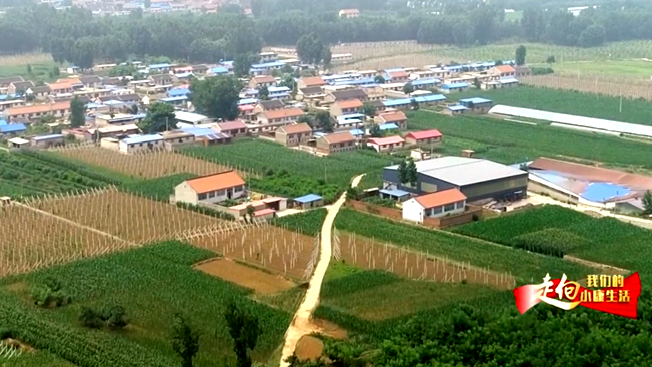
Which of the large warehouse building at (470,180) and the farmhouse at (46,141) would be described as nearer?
the large warehouse building at (470,180)

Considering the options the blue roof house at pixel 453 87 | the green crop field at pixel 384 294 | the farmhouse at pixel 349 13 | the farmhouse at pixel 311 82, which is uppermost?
the farmhouse at pixel 349 13

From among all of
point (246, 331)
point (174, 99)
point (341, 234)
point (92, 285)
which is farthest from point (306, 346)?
point (174, 99)

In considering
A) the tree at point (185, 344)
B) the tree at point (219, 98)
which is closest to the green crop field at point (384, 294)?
the tree at point (185, 344)

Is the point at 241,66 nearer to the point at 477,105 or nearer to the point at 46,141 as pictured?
the point at 477,105

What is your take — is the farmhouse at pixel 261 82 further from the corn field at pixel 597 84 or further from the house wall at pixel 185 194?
the house wall at pixel 185 194

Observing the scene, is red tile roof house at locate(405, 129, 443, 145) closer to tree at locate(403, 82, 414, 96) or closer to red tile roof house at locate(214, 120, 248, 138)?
red tile roof house at locate(214, 120, 248, 138)

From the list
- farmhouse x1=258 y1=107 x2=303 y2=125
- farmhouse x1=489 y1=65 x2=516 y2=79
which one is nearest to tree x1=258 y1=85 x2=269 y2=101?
farmhouse x1=258 y1=107 x2=303 y2=125

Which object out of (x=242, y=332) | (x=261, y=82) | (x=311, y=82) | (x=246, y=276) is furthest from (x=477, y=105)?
(x=242, y=332)
